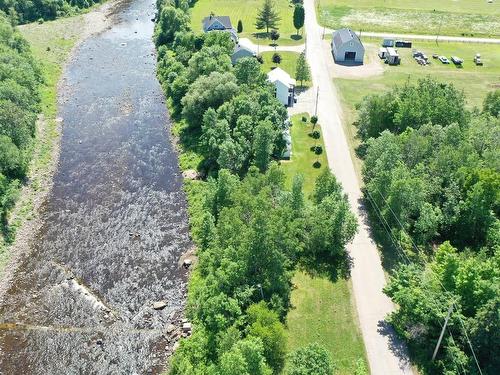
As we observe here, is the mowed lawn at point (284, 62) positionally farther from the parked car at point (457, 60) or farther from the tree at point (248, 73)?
the parked car at point (457, 60)

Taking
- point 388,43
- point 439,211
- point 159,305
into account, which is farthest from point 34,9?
point 439,211

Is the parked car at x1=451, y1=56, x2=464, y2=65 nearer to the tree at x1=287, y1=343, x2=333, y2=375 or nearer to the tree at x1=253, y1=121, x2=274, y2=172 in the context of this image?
the tree at x1=253, y1=121, x2=274, y2=172

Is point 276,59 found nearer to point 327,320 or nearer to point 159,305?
point 159,305

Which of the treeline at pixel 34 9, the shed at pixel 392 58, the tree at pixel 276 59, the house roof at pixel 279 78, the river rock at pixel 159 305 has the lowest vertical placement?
the river rock at pixel 159 305

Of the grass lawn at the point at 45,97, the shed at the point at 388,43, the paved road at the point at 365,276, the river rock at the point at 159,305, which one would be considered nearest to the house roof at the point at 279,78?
A: the paved road at the point at 365,276

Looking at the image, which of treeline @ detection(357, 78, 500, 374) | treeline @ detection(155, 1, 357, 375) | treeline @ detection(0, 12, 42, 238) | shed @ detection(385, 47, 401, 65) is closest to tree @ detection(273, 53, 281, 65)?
shed @ detection(385, 47, 401, 65)

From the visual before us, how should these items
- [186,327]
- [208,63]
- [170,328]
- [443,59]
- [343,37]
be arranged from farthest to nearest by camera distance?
1. [443,59]
2. [343,37]
3. [208,63]
4. [170,328]
5. [186,327]

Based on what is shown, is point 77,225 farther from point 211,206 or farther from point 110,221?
point 211,206
